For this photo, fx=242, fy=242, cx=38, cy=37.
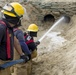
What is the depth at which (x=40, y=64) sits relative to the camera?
8.57 m

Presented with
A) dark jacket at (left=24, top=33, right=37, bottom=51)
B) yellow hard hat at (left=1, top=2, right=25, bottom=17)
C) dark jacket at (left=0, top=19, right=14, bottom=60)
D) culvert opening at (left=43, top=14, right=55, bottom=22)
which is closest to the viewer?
dark jacket at (left=0, top=19, right=14, bottom=60)

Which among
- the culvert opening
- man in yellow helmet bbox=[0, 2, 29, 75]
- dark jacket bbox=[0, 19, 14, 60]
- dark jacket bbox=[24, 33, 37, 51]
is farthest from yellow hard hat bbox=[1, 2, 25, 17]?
the culvert opening

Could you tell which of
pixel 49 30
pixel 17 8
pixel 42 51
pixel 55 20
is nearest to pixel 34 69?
pixel 42 51

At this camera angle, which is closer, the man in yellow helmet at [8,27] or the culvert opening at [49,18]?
the man in yellow helmet at [8,27]

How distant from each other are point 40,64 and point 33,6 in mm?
8973

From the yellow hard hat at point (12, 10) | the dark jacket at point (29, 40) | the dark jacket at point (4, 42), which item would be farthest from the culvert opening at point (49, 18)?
the dark jacket at point (4, 42)

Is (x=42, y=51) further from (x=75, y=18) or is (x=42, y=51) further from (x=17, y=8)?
(x=17, y=8)

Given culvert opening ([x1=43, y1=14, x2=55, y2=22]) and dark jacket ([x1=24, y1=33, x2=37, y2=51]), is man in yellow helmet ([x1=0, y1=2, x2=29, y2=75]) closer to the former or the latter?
dark jacket ([x1=24, y1=33, x2=37, y2=51])

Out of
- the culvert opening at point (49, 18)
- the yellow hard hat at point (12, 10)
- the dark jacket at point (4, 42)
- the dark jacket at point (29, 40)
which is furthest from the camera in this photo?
the culvert opening at point (49, 18)

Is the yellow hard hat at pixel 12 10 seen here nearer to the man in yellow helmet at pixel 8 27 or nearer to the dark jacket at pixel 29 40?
the man in yellow helmet at pixel 8 27

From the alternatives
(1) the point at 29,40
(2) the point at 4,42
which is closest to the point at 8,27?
(2) the point at 4,42

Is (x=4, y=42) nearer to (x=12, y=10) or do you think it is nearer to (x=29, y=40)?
(x=12, y=10)

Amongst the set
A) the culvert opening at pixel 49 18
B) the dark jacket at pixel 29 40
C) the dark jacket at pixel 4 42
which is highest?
the dark jacket at pixel 4 42

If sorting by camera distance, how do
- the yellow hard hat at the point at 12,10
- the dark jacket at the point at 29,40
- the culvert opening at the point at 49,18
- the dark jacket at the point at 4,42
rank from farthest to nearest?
1. the culvert opening at the point at 49,18
2. the dark jacket at the point at 29,40
3. the yellow hard hat at the point at 12,10
4. the dark jacket at the point at 4,42
